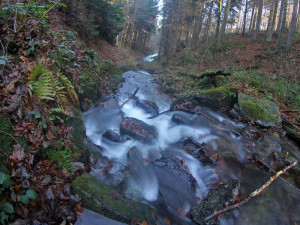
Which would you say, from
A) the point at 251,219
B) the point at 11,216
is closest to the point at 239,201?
the point at 251,219

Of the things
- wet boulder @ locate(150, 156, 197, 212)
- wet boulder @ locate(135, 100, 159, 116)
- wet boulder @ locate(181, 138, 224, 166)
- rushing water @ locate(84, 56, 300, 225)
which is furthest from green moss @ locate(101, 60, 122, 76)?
wet boulder @ locate(150, 156, 197, 212)

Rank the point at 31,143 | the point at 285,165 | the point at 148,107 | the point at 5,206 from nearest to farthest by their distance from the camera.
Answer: the point at 5,206 < the point at 31,143 < the point at 285,165 < the point at 148,107

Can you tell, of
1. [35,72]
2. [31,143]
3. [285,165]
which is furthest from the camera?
[285,165]

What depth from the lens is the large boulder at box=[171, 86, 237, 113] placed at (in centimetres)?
898

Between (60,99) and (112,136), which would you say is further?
(112,136)

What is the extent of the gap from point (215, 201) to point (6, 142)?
3.99m

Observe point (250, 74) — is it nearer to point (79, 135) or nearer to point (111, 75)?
point (111, 75)

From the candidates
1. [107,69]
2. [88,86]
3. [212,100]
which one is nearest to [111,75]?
[107,69]

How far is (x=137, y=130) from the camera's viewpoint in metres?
7.07

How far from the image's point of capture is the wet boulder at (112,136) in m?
6.43

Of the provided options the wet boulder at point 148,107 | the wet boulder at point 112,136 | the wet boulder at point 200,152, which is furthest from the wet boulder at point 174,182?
the wet boulder at point 148,107

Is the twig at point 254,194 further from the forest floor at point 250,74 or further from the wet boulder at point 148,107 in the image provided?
the wet boulder at point 148,107

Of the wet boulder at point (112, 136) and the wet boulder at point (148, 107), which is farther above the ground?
the wet boulder at point (148, 107)

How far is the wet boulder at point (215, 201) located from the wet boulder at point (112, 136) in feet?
10.7
